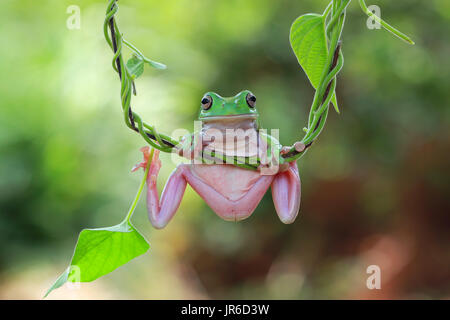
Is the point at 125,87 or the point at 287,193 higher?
the point at 125,87

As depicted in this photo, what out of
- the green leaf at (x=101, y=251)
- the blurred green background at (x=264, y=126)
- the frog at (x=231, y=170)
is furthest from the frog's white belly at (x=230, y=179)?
the blurred green background at (x=264, y=126)

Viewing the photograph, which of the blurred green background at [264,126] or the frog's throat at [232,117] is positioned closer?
the frog's throat at [232,117]

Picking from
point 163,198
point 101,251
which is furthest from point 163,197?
point 101,251

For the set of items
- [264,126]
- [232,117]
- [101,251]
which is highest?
[264,126]

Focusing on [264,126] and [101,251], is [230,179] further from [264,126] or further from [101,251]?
[264,126]

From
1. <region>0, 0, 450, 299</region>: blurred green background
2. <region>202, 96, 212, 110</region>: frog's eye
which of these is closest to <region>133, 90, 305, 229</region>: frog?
<region>202, 96, 212, 110</region>: frog's eye

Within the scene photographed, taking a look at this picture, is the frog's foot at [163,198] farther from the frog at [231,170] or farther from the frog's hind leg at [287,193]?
the frog's hind leg at [287,193]
